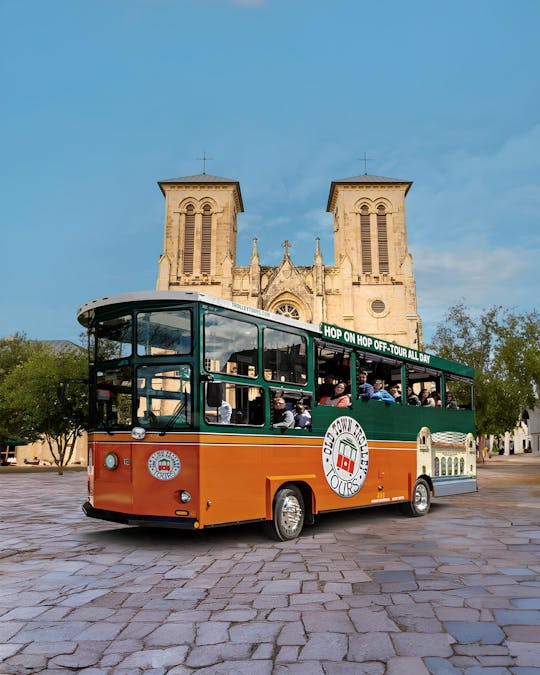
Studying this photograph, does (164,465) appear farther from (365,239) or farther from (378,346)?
(365,239)

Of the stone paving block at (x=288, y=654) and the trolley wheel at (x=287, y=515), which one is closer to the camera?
the stone paving block at (x=288, y=654)

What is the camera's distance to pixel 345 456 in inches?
377

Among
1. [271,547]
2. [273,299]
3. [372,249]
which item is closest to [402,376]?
[271,547]

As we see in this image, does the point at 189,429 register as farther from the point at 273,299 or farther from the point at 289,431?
the point at 273,299

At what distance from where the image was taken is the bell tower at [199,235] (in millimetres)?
53656

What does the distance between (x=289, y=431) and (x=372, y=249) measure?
4887 centimetres

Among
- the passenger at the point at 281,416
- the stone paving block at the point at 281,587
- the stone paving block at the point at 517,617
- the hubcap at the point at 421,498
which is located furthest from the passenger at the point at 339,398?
the stone paving block at the point at 517,617

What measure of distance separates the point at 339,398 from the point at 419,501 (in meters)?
3.53

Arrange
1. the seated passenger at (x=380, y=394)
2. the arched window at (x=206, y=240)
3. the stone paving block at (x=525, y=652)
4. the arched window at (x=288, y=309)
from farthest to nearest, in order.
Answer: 1. the arched window at (x=206, y=240)
2. the arched window at (x=288, y=309)
3. the seated passenger at (x=380, y=394)
4. the stone paving block at (x=525, y=652)

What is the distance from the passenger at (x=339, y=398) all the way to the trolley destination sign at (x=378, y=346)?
2.47 feet

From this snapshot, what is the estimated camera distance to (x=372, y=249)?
5547 cm

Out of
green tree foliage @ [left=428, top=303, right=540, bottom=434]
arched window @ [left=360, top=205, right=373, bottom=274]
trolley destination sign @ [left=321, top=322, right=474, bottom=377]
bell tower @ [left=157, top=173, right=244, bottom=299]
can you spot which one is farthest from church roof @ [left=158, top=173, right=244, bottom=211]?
trolley destination sign @ [left=321, top=322, right=474, bottom=377]

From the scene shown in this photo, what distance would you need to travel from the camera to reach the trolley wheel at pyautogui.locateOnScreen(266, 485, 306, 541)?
8.13 meters

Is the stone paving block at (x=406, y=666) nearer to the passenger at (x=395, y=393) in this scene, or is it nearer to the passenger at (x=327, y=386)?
the passenger at (x=327, y=386)
